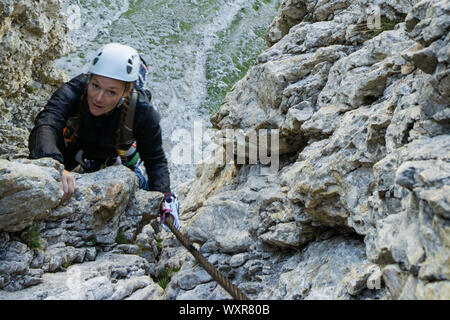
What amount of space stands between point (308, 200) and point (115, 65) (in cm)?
522

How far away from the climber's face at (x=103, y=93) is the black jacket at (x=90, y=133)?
30 centimetres

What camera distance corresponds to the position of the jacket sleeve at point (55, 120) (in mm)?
7027

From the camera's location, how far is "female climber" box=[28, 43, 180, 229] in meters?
7.66

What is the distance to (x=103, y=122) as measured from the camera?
850 cm

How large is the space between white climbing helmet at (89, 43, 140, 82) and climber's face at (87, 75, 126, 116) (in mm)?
135

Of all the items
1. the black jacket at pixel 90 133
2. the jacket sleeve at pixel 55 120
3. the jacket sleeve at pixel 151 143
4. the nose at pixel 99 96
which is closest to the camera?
the jacket sleeve at pixel 55 120

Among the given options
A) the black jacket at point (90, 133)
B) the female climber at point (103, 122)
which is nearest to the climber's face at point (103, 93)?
the female climber at point (103, 122)

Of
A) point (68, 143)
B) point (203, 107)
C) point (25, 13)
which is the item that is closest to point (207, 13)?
point (203, 107)

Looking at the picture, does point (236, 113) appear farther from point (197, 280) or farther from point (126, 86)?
point (197, 280)

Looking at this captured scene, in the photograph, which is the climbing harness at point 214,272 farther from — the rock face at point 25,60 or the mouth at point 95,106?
the rock face at point 25,60

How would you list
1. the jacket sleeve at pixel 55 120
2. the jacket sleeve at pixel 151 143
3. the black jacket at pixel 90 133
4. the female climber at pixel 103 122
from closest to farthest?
the jacket sleeve at pixel 55 120 → the black jacket at pixel 90 133 → the female climber at pixel 103 122 → the jacket sleeve at pixel 151 143

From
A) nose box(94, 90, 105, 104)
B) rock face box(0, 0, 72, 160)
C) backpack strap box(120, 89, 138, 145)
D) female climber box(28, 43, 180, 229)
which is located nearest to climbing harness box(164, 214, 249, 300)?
female climber box(28, 43, 180, 229)

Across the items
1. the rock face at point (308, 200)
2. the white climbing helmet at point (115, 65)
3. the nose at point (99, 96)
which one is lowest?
the rock face at point (308, 200)
